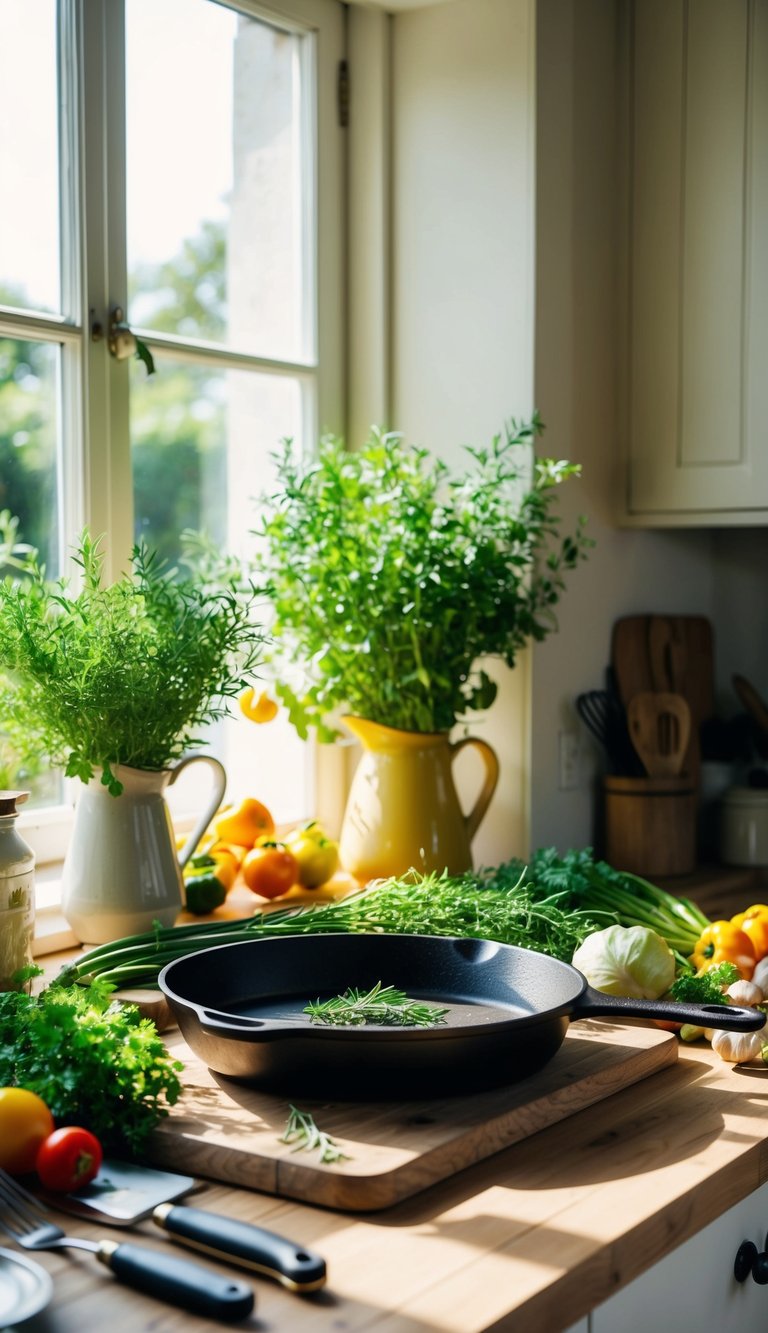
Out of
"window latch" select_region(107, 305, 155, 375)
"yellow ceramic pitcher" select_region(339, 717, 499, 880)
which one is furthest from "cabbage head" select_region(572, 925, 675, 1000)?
"window latch" select_region(107, 305, 155, 375)

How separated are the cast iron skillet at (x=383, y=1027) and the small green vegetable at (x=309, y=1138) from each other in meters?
0.04

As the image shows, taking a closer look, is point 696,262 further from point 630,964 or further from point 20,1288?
point 20,1288

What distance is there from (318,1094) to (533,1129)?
18cm

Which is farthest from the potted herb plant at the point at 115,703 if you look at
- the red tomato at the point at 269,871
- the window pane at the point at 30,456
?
the red tomato at the point at 269,871

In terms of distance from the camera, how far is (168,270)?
1900mm

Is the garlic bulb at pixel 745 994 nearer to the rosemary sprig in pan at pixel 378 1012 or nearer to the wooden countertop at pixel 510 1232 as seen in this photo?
the wooden countertop at pixel 510 1232

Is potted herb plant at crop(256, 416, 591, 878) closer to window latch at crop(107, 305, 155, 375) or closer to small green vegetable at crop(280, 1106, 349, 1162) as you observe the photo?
window latch at crop(107, 305, 155, 375)

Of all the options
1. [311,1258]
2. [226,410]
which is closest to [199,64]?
[226,410]

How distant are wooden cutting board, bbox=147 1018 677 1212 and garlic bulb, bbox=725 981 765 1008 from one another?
0.64ft

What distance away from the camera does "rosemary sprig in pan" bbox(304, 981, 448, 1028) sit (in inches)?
46.5

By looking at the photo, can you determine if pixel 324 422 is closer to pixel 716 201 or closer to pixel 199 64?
pixel 199 64

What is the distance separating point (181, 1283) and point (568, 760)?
1.37 meters

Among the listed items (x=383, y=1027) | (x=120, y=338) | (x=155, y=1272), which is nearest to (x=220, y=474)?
(x=120, y=338)

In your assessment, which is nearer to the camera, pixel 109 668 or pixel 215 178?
pixel 109 668
